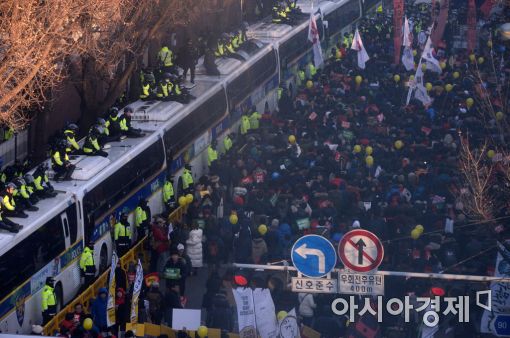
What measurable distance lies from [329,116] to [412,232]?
10.0 m

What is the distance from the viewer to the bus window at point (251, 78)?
3431cm

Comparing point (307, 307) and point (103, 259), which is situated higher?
point (307, 307)

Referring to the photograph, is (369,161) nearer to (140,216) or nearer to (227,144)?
(227,144)

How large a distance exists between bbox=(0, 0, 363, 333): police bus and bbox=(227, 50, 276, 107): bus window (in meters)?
0.03

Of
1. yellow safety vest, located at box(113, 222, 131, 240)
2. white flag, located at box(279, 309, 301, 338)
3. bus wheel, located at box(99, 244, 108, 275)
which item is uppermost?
white flag, located at box(279, 309, 301, 338)

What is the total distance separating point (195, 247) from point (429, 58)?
43.6 ft

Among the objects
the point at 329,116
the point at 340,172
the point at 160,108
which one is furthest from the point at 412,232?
the point at 329,116

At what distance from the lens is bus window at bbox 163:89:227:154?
1138 inches

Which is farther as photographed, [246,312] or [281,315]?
[281,315]

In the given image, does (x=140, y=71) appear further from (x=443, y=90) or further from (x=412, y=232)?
(x=412, y=232)

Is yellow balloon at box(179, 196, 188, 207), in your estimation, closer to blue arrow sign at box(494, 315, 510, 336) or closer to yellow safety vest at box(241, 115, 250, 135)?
yellow safety vest at box(241, 115, 250, 135)

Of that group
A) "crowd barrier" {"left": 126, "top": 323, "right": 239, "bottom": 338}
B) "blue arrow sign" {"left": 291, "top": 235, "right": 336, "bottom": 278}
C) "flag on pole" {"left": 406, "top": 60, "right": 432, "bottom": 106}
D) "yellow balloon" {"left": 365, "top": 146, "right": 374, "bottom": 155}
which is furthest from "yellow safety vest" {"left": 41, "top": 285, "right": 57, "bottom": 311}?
"flag on pole" {"left": 406, "top": 60, "right": 432, "bottom": 106}

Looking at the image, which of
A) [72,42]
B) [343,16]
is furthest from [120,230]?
[343,16]

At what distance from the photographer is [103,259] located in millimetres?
24719
